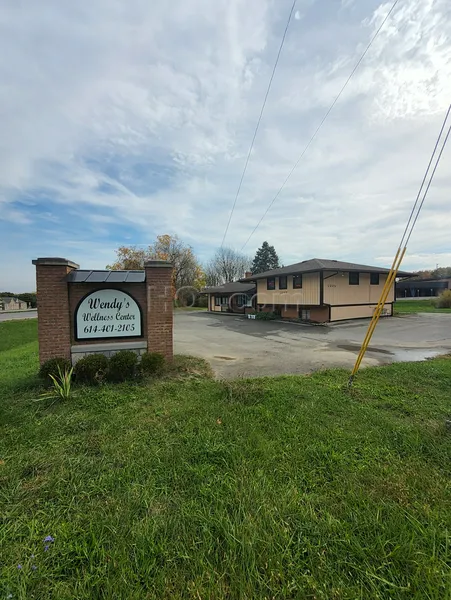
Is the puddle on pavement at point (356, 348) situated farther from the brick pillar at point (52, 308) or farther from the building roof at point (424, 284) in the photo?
the building roof at point (424, 284)

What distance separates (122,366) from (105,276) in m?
1.88

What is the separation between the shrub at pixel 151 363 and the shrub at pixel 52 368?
1.36 meters

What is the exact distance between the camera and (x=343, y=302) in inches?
704

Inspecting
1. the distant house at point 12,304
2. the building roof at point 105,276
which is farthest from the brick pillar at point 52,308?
the distant house at point 12,304

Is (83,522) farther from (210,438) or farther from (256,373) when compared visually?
(256,373)

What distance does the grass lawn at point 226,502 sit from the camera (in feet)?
5.30

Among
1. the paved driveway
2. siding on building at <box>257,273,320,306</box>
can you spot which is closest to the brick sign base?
the paved driveway

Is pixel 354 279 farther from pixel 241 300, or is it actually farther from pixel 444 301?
pixel 444 301

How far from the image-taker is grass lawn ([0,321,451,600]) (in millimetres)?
1614

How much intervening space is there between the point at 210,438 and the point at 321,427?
1.40m

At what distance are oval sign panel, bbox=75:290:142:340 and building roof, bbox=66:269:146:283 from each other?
0.88 ft

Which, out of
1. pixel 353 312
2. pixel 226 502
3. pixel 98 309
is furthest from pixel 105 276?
pixel 353 312

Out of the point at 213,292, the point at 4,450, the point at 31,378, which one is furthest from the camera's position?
the point at 213,292

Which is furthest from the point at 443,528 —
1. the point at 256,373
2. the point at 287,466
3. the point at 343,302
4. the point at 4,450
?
the point at 343,302
